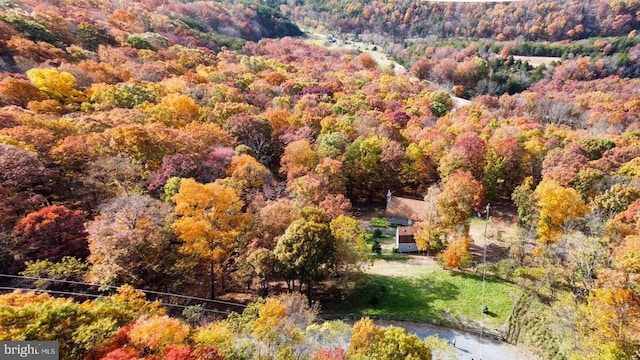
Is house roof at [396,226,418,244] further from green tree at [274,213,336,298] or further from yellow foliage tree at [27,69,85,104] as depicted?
yellow foliage tree at [27,69,85,104]

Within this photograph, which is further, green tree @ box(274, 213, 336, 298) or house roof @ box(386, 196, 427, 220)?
house roof @ box(386, 196, 427, 220)

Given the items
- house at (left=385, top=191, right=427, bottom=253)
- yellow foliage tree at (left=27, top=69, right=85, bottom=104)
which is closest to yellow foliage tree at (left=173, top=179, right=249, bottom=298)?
house at (left=385, top=191, right=427, bottom=253)

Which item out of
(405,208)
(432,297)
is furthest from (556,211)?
(405,208)

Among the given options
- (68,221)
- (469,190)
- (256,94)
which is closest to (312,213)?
(469,190)

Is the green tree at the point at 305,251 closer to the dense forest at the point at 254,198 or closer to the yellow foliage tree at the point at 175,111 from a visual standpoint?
the dense forest at the point at 254,198

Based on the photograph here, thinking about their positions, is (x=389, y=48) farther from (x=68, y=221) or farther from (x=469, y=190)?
(x=68, y=221)

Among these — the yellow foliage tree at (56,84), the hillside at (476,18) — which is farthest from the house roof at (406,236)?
the hillside at (476,18)

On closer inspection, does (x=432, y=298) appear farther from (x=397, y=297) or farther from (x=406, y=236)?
(x=406, y=236)
